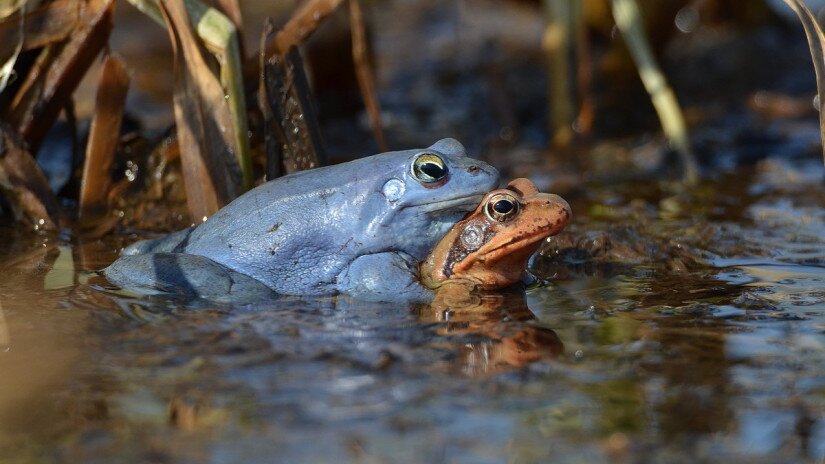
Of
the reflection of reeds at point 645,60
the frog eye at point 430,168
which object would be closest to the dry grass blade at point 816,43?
the frog eye at point 430,168

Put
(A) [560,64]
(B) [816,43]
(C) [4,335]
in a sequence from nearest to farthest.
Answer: (C) [4,335] → (B) [816,43] → (A) [560,64]

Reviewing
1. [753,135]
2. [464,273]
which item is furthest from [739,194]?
[464,273]

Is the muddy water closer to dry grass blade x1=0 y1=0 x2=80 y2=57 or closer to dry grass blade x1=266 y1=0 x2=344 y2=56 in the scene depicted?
dry grass blade x1=0 y1=0 x2=80 y2=57

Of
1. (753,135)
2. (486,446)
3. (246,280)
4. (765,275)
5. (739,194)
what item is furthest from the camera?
(753,135)

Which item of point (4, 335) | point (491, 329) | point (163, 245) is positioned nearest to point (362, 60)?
point (163, 245)

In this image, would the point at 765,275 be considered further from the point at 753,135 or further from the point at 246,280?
the point at 753,135

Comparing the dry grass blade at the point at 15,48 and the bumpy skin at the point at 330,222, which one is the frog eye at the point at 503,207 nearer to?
the bumpy skin at the point at 330,222

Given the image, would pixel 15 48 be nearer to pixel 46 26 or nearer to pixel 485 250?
pixel 46 26
